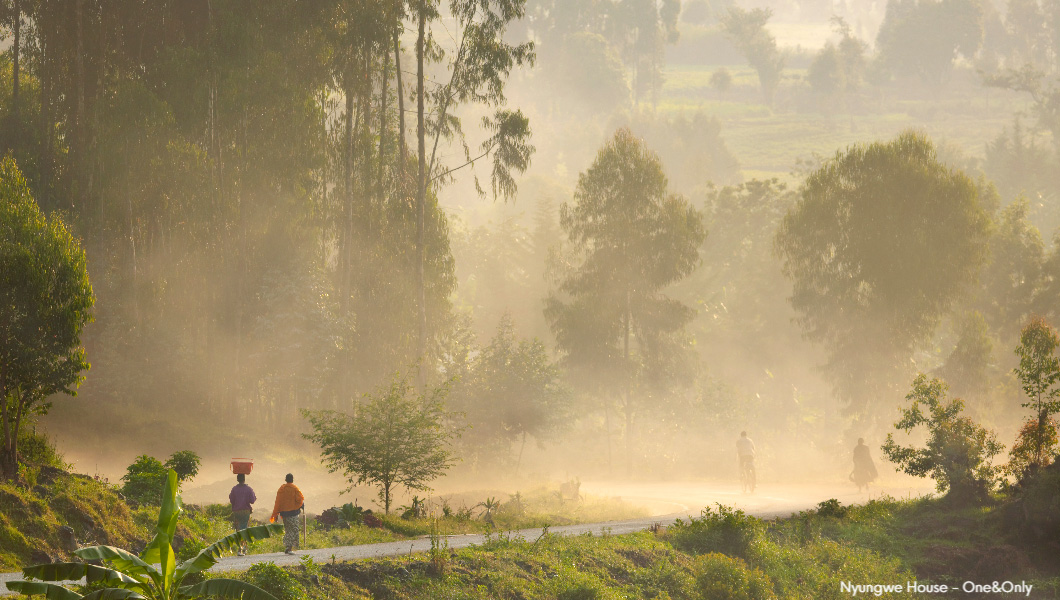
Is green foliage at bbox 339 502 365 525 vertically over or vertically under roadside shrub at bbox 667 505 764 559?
over

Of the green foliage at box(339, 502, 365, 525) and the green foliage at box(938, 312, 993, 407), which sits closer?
the green foliage at box(339, 502, 365, 525)

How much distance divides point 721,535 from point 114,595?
1143 cm

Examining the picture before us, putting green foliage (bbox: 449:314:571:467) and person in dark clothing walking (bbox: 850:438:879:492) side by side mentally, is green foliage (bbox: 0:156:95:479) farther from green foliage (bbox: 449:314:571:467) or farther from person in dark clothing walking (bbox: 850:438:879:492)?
green foliage (bbox: 449:314:571:467)

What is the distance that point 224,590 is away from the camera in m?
9.56

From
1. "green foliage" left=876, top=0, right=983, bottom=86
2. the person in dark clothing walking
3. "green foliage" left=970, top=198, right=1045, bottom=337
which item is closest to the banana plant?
the person in dark clothing walking

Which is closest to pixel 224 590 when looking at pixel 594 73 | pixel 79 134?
pixel 79 134

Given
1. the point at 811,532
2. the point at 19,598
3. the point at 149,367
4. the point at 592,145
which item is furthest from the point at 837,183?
the point at 592,145

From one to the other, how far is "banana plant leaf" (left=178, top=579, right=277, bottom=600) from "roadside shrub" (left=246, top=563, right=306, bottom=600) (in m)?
0.75

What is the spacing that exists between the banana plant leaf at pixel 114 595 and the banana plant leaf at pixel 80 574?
5.9 inches

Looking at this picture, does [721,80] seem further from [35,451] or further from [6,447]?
[6,447]

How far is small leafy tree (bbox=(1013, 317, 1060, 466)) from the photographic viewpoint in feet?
58.3

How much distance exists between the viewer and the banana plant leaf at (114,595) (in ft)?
29.0

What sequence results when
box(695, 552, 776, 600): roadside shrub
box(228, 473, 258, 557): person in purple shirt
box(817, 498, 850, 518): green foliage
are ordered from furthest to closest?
box(817, 498, 850, 518): green foliage < box(228, 473, 258, 557): person in purple shirt < box(695, 552, 776, 600): roadside shrub

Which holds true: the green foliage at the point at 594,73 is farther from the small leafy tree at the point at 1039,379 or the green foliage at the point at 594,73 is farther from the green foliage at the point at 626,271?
the small leafy tree at the point at 1039,379
